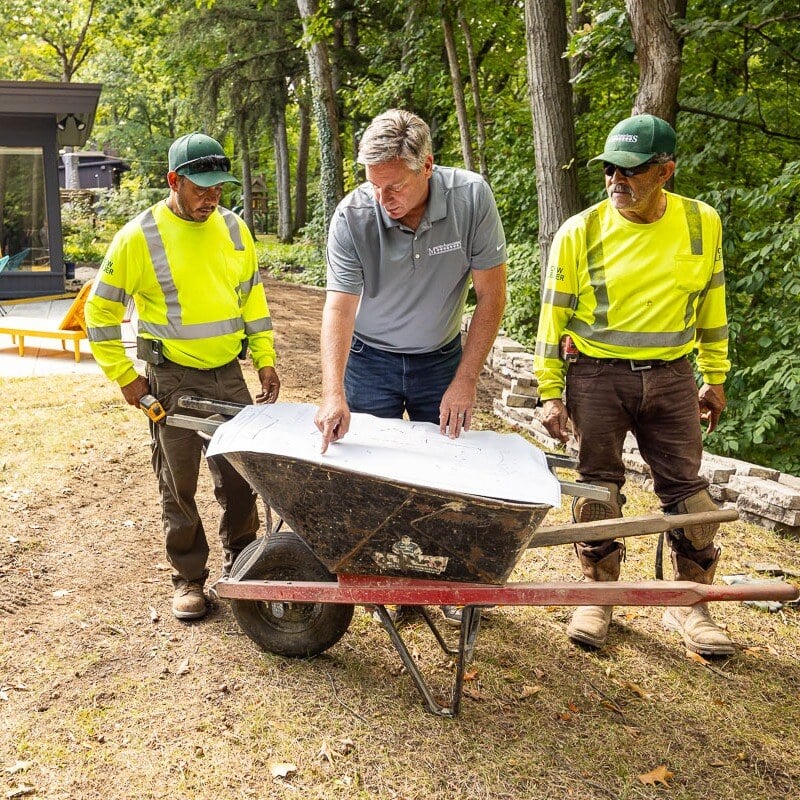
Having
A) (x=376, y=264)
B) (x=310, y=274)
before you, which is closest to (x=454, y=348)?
(x=376, y=264)

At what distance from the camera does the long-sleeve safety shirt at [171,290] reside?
10.6ft

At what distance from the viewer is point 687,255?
312 cm

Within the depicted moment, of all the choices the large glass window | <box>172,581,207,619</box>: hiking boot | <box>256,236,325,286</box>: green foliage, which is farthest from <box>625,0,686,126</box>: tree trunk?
the large glass window

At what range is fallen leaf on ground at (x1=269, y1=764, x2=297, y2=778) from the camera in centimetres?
258

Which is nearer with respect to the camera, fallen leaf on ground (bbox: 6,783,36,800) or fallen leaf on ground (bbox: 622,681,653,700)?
fallen leaf on ground (bbox: 6,783,36,800)

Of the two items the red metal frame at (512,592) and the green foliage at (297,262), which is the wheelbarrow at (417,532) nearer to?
the red metal frame at (512,592)

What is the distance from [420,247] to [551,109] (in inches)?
178

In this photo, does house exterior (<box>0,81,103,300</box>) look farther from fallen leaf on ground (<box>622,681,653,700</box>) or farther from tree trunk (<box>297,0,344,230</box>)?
fallen leaf on ground (<box>622,681,653,700</box>)

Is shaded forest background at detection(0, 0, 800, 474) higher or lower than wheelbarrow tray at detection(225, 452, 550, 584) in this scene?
higher

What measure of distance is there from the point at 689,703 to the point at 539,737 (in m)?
0.61

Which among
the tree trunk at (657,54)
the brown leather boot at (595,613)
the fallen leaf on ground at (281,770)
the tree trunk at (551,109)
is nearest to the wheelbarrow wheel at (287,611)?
the fallen leaf on ground at (281,770)

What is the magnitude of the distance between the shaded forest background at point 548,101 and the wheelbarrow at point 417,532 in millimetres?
3102

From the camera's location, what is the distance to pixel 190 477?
345 cm

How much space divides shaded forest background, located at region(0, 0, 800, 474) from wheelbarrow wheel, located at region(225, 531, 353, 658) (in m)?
3.42
